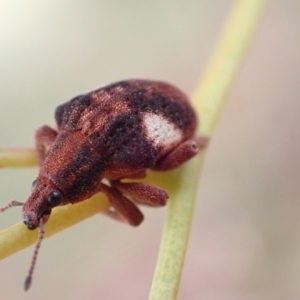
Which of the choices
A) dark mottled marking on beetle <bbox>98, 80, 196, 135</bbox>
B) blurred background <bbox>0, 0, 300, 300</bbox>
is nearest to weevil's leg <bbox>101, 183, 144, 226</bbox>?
dark mottled marking on beetle <bbox>98, 80, 196, 135</bbox>

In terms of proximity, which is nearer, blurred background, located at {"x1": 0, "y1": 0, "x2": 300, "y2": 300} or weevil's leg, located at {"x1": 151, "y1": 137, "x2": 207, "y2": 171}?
weevil's leg, located at {"x1": 151, "y1": 137, "x2": 207, "y2": 171}

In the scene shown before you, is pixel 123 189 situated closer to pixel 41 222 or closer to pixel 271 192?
pixel 41 222

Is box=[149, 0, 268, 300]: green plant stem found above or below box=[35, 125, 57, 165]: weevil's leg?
above

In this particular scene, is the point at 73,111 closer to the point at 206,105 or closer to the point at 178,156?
the point at 178,156

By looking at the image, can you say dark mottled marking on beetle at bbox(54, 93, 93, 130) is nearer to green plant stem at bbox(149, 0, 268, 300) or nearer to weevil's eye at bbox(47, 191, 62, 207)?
weevil's eye at bbox(47, 191, 62, 207)

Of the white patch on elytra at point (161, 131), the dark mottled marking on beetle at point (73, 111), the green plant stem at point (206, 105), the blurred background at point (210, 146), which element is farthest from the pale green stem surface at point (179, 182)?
the blurred background at point (210, 146)

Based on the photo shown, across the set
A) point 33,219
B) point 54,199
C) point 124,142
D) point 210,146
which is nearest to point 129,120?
point 124,142

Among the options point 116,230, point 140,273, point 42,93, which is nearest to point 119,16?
point 42,93
